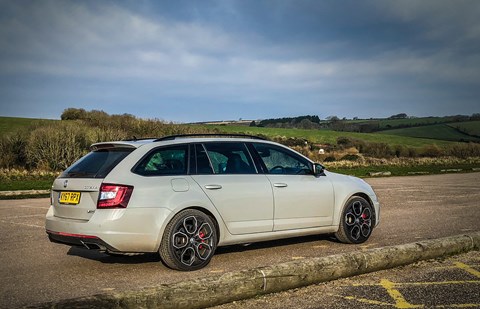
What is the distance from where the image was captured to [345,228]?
759cm

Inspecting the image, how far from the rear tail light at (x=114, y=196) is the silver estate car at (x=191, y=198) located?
12 mm

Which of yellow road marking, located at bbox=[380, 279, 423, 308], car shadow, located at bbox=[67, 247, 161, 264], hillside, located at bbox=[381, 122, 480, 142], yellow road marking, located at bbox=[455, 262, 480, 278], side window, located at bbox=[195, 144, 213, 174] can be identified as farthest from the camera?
hillside, located at bbox=[381, 122, 480, 142]

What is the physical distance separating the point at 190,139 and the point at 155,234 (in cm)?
150

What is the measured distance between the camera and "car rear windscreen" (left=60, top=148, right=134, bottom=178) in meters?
5.99

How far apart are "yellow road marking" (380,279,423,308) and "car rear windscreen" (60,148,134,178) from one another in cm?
340

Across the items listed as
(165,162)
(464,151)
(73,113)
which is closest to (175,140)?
(165,162)

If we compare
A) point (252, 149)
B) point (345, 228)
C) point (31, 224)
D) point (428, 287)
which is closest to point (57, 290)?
point (252, 149)

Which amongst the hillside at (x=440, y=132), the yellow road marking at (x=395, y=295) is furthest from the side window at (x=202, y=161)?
the hillside at (x=440, y=132)

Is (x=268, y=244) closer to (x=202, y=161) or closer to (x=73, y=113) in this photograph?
(x=202, y=161)

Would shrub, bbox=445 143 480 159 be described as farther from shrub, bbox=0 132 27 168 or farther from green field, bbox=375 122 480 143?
shrub, bbox=0 132 27 168

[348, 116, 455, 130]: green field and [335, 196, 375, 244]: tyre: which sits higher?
[348, 116, 455, 130]: green field

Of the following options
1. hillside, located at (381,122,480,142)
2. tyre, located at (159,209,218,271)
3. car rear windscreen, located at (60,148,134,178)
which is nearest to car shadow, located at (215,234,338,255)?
tyre, located at (159,209,218,271)

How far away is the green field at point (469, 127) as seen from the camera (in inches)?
3561

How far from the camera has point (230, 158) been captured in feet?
22.4
